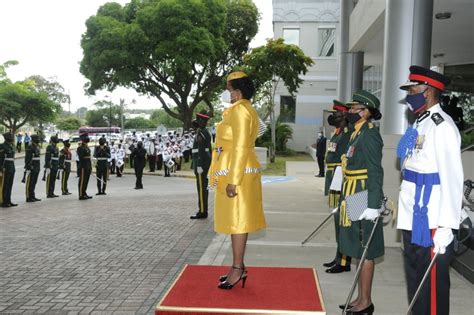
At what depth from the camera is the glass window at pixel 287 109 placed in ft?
110

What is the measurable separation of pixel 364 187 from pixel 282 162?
21.8 meters

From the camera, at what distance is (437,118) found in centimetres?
338

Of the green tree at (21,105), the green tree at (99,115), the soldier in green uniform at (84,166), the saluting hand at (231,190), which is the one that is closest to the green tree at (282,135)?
the soldier in green uniform at (84,166)

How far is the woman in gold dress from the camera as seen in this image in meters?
4.33

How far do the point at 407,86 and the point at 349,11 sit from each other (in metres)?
11.0

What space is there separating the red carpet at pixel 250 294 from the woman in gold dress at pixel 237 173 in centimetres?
23

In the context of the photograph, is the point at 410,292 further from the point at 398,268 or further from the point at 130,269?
the point at 130,269

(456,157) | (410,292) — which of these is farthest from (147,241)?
(456,157)

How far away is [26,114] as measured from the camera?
43250 millimetres

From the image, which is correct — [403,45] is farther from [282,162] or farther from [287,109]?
[287,109]

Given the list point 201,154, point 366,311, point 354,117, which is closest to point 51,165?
point 201,154

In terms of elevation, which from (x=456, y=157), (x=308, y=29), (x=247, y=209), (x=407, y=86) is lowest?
(x=247, y=209)

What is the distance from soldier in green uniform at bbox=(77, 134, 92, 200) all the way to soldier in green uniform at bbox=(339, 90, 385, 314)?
35.3 ft

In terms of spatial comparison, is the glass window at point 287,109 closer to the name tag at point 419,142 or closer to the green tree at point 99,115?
the name tag at point 419,142
